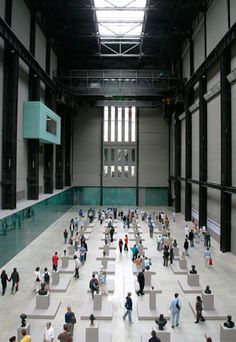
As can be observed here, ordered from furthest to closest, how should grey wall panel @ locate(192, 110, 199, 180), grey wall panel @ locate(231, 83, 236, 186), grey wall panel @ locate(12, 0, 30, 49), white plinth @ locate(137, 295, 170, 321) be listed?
grey wall panel @ locate(192, 110, 199, 180) < grey wall panel @ locate(12, 0, 30, 49) < grey wall panel @ locate(231, 83, 236, 186) < white plinth @ locate(137, 295, 170, 321)

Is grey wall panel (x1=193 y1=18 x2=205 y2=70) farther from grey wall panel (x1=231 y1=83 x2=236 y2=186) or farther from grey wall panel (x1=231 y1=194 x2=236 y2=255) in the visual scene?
grey wall panel (x1=231 y1=194 x2=236 y2=255)

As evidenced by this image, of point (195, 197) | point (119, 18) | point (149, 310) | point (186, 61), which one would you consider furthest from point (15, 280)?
point (186, 61)

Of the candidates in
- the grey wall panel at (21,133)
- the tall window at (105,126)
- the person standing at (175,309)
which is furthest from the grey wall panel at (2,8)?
the tall window at (105,126)

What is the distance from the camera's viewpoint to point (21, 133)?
87.1 feet

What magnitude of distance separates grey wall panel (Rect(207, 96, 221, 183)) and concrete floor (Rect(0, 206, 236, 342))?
574 centimetres

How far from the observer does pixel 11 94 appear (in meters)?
22.5

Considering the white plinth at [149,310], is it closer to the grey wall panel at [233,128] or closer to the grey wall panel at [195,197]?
the grey wall panel at [233,128]

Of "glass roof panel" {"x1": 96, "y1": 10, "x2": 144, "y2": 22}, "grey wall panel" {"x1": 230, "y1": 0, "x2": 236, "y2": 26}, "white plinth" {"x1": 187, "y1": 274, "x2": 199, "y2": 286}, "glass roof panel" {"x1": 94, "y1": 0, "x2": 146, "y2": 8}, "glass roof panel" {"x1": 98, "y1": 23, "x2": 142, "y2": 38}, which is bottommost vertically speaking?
"white plinth" {"x1": 187, "y1": 274, "x2": 199, "y2": 286}

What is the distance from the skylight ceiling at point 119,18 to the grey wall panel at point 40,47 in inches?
234

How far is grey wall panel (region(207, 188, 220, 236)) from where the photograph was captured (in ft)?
83.8

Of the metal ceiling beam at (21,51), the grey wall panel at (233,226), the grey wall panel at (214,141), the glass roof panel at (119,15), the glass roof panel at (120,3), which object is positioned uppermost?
the glass roof panel at (119,15)

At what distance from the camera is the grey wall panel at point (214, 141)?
25500 mm

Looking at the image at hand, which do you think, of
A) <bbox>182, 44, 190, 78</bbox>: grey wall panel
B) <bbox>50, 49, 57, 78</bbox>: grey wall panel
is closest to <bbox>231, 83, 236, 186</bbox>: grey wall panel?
<bbox>182, 44, 190, 78</bbox>: grey wall panel

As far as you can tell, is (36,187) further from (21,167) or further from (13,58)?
(13,58)
